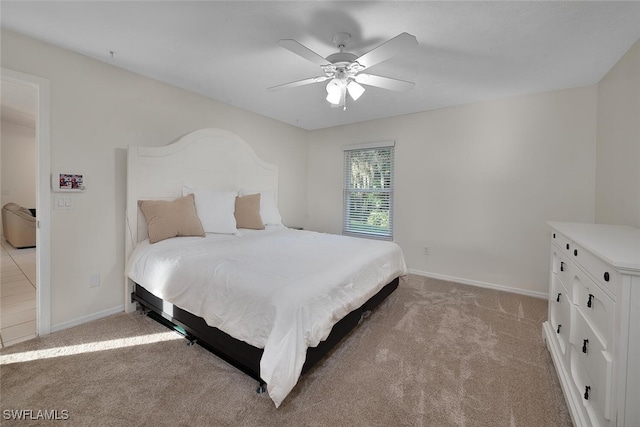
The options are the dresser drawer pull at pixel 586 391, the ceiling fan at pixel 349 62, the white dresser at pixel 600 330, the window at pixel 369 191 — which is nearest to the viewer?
the white dresser at pixel 600 330

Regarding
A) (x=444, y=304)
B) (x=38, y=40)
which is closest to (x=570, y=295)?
(x=444, y=304)

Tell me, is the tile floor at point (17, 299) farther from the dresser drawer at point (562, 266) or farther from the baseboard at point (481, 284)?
the baseboard at point (481, 284)

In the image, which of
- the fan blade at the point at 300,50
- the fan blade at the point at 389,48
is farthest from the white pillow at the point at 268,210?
the fan blade at the point at 389,48

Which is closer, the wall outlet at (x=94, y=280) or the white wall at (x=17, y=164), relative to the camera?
the wall outlet at (x=94, y=280)

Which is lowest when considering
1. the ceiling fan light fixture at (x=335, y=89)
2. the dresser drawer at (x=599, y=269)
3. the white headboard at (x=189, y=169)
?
the dresser drawer at (x=599, y=269)

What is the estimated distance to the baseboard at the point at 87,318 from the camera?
2.18 m

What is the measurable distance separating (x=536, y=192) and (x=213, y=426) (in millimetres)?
3713

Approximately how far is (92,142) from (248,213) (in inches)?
63.5

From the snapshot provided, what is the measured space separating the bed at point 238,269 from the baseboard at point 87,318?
5.7 inches

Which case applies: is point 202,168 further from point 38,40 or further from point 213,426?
point 213,426

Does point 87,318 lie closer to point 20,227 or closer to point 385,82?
point 385,82

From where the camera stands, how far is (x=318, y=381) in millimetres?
1604

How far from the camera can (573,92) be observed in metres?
2.75

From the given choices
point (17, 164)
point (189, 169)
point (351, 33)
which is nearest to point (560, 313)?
point (351, 33)
